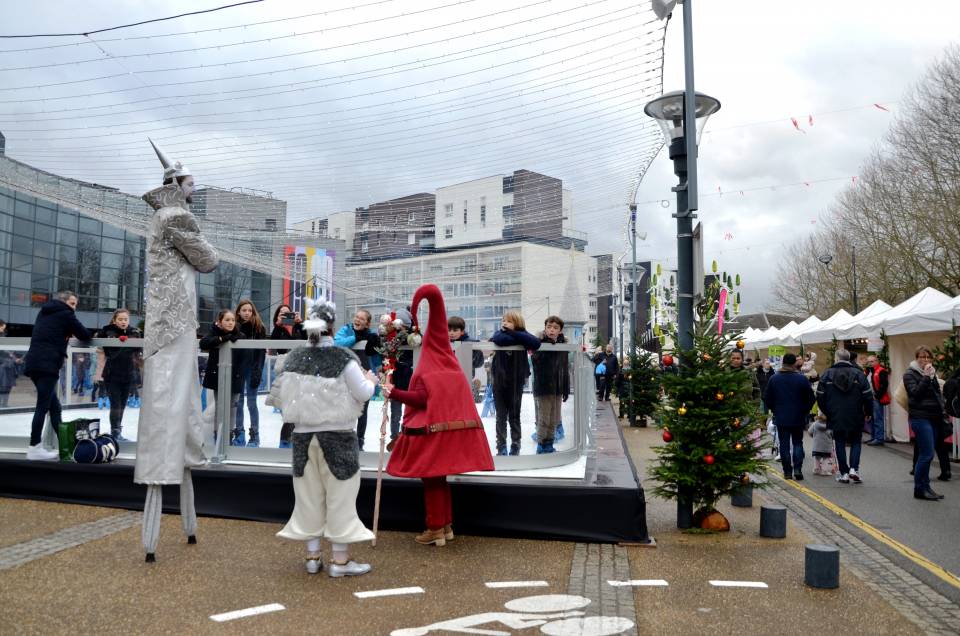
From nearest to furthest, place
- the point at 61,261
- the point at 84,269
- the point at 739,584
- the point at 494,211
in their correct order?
the point at 739,584
the point at 494,211
the point at 61,261
the point at 84,269

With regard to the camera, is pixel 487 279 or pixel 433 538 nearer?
pixel 433 538

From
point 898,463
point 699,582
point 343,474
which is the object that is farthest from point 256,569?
point 898,463

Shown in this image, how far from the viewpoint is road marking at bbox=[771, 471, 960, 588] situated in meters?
5.69

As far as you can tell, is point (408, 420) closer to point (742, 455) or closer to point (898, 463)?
point (742, 455)

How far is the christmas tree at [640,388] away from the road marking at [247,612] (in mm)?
16160

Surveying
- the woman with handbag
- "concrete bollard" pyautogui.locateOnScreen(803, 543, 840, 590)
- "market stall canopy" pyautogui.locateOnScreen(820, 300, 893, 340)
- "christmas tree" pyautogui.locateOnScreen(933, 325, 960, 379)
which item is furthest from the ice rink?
"market stall canopy" pyautogui.locateOnScreen(820, 300, 893, 340)

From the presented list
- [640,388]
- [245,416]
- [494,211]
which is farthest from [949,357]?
[494,211]

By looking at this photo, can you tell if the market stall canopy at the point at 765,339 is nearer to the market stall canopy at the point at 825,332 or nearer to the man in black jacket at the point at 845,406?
the market stall canopy at the point at 825,332

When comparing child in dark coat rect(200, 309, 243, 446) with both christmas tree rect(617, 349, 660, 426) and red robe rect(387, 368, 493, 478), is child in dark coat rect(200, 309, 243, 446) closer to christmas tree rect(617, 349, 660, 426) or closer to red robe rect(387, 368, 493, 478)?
red robe rect(387, 368, 493, 478)

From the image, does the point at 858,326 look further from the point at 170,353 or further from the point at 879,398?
the point at 170,353

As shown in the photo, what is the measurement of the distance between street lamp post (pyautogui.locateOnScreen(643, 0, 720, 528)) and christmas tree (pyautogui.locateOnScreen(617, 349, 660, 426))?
12.8m

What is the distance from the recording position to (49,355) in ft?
25.5

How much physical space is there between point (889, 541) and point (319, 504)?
5.05m

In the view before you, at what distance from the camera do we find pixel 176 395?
5.64 meters
